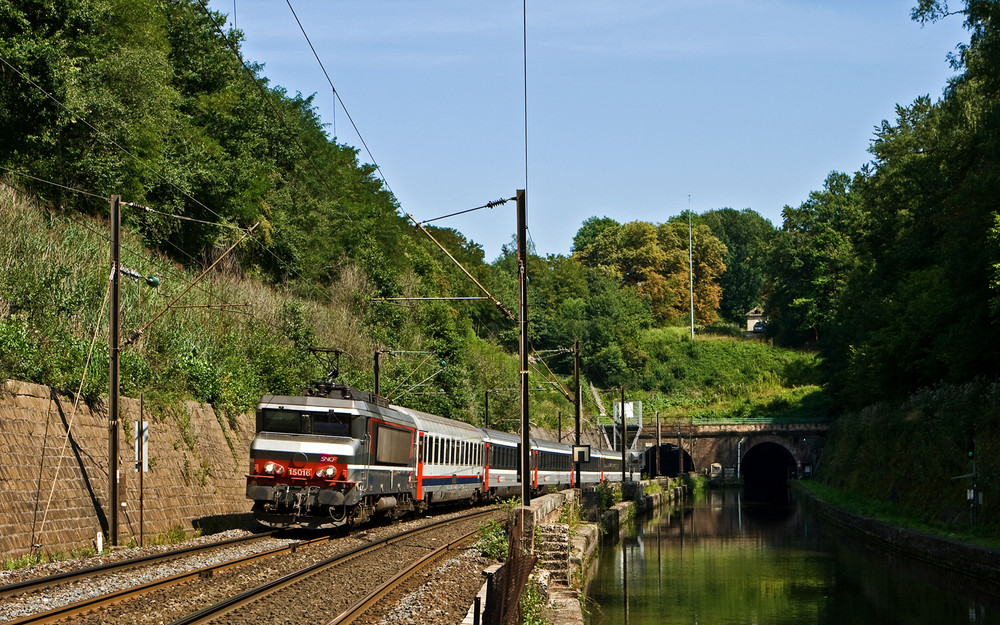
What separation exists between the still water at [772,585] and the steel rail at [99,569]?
7547 millimetres

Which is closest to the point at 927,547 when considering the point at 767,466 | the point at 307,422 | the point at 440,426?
the point at 440,426

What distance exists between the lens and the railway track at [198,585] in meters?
12.4

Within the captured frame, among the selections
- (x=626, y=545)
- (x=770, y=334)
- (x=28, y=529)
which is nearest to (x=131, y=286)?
(x=28, y=529)

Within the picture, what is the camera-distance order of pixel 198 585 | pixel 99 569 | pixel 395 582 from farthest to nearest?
pixel 395 582
pixel 99 569
pixel 198 585

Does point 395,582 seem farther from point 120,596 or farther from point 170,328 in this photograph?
point 170,328

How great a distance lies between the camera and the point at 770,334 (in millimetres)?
125125

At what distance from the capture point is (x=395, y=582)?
657 inches

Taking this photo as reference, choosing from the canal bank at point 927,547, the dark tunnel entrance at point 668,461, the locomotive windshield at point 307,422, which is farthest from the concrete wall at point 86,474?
the dark tunnel entrance at point 668,461

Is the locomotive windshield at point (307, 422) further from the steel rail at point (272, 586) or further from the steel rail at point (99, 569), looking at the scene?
the steel rail at point (99, 569)

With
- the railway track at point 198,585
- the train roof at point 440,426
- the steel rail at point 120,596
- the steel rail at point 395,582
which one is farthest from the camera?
the train roof at point 440,426

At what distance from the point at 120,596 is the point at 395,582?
453cm

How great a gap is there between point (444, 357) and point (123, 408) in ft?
141

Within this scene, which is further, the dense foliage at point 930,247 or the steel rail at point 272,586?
the dense foliage at point 930,247

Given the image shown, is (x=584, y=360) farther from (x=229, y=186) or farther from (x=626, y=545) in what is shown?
(x=626, y=545)
